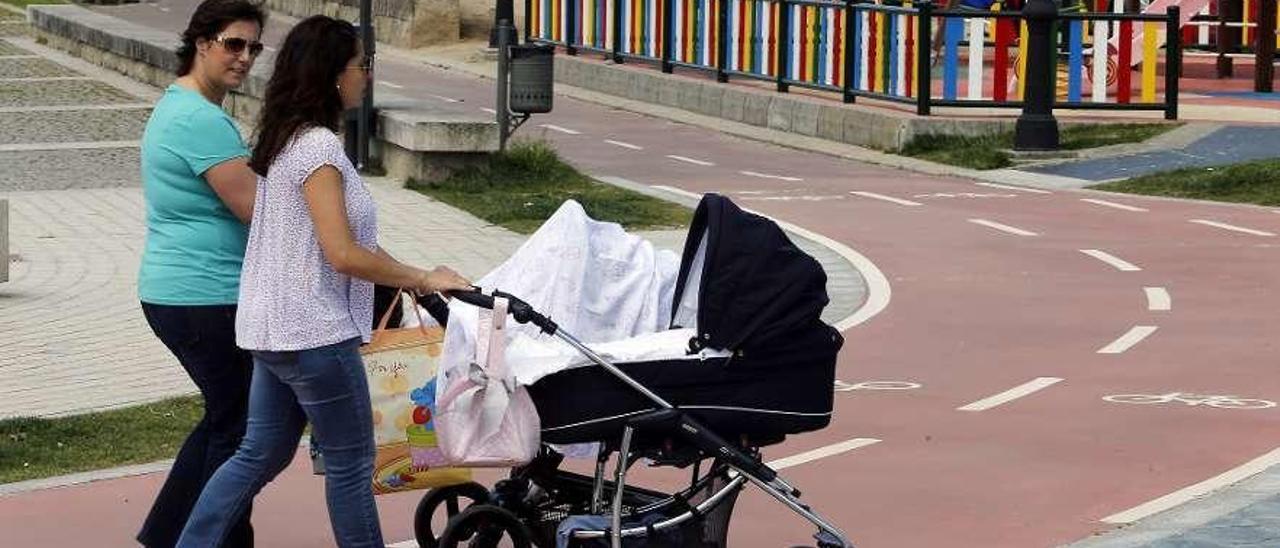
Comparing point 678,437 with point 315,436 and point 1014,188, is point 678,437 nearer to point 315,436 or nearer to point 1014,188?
point 315,436

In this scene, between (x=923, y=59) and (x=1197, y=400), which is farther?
(x=923, y=59)

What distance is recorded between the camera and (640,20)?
102 feet

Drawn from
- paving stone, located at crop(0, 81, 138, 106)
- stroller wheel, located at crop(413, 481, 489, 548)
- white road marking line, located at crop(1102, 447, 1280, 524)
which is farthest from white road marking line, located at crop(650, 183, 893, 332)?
paving stone, located at crop(0, 81, 138, 106)

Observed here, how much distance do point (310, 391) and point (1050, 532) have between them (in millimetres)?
2673

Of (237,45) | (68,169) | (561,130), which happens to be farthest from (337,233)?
(561,130)

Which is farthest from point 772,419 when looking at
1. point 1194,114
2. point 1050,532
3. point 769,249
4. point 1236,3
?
point 1236,3

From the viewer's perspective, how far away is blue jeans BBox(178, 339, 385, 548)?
663cm

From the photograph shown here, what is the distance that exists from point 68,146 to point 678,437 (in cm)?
1759

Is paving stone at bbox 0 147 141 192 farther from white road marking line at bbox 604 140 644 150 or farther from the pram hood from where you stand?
the pram hood

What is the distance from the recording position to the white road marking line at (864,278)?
44.3ft

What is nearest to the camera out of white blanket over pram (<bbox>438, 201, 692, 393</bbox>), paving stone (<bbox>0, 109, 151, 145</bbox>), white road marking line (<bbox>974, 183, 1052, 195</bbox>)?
white blanket over pram (<bbox>438, 201, 692, 393</bbox>)

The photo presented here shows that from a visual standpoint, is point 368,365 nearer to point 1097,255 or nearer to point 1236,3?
point 1097,255

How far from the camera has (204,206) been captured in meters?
7.01

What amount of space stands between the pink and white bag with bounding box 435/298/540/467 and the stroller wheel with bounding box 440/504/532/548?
393mm
